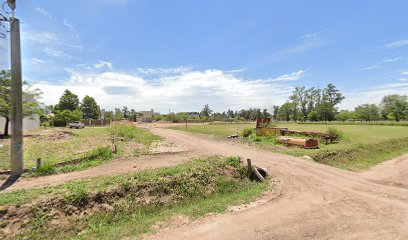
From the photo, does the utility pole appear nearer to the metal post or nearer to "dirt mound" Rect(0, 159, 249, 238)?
the metal post

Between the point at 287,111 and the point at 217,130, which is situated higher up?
the point at 287,111

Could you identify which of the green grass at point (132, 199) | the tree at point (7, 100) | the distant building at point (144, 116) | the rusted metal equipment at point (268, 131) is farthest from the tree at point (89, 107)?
the green grass at point (132, 199)

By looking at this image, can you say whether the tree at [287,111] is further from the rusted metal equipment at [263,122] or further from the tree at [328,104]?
the rusted metal equipment at [263,122]

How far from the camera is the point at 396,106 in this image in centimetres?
7019

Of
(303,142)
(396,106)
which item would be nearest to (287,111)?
(396,106)

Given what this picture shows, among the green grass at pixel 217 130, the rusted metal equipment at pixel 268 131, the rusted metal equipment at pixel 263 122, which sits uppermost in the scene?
the rusted metal equipment at pixel 263 122

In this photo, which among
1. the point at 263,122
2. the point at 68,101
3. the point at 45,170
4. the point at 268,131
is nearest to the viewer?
the point at 45,170

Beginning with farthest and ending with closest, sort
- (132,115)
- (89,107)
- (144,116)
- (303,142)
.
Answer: (132,115)
(144,116)
(89,107)
(303,142)

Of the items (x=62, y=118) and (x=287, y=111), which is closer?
(x=62, y=118)

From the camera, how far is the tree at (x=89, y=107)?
2773 inches

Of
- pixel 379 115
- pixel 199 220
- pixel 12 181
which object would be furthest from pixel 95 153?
pixel 379 115

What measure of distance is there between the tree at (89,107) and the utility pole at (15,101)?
6951 cm

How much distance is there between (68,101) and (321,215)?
226ft

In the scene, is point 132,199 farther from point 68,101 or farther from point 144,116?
point 144,116
